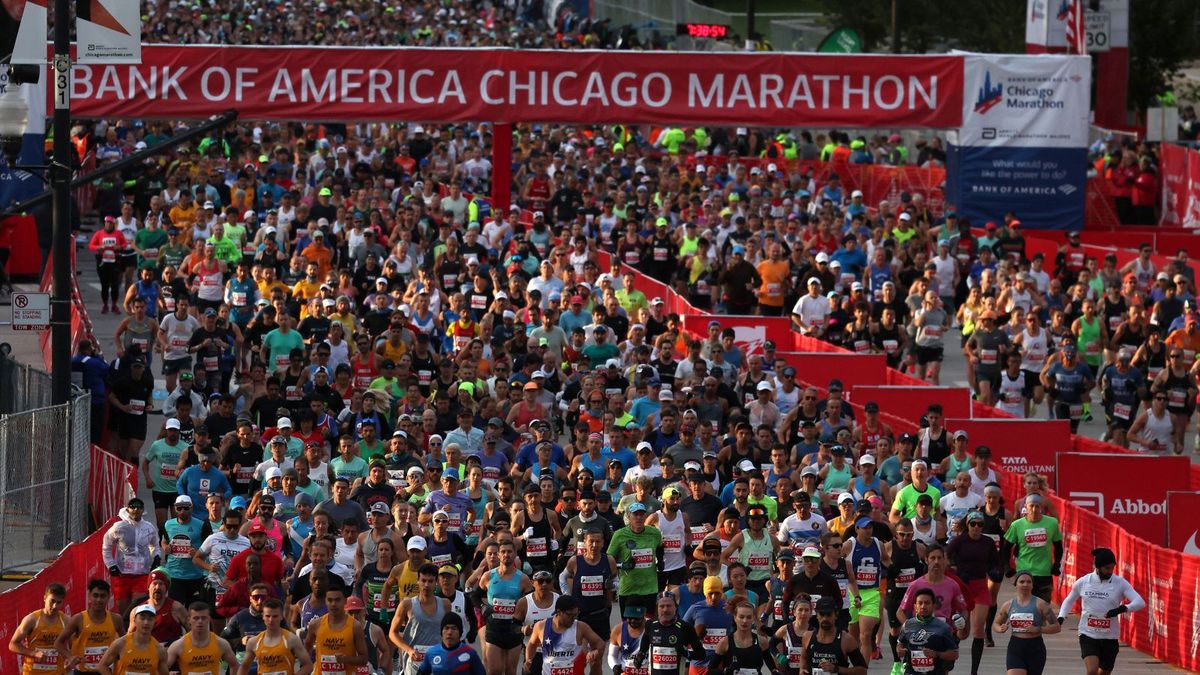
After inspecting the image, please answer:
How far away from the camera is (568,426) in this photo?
2539 centimetres

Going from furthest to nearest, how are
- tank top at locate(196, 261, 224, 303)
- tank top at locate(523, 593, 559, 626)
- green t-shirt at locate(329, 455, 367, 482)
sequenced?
tank top at locate(196, 261, 224, 303), green t-shirt at locate(329, 455, 367, 482), tank top at locate(523, 593, 559, 626)

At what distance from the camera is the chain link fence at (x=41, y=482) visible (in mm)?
20062

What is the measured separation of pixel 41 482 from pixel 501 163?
51.0 feet

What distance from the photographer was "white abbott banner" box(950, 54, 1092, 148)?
3484 cm

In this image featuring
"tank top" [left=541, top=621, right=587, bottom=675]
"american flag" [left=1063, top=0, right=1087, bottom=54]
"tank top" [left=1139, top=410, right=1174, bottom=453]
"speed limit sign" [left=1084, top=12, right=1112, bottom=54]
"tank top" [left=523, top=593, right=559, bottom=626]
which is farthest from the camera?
"speed limit sign" [left=1084, top=12, right=1112, bottom=54]

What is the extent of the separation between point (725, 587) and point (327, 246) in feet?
44.6

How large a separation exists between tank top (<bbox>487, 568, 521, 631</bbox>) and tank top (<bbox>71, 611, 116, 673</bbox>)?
111 inches

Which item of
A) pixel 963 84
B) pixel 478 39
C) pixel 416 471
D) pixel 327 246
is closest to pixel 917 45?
pixel 478 39

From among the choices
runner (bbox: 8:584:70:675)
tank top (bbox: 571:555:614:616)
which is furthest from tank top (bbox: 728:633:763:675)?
runner (bbox: 8:584:70:675)

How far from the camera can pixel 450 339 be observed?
27359 millimetres

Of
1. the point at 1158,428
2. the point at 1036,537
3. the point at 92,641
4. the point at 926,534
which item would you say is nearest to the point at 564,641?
the point at 92,641

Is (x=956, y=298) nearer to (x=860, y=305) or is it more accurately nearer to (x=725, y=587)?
(x=860, y=305)

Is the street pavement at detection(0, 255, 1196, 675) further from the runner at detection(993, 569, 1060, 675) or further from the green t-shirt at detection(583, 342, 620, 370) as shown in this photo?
the green t-shirt at detection(583, 342, 620, 370)

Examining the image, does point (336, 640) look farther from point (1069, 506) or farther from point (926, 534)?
point (1069, 506)
